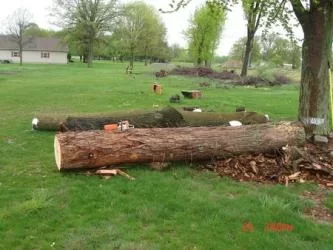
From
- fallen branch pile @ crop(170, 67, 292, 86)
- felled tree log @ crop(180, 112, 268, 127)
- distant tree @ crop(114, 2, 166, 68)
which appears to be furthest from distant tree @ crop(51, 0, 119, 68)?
felled tree log @ crop(180, 112, 268, 127)

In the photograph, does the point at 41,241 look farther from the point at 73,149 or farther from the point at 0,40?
the point at 0,40

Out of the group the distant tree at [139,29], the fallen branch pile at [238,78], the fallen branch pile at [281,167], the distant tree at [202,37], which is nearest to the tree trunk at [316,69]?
the fallen branch pile at [281,167]

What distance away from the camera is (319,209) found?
6.00 m

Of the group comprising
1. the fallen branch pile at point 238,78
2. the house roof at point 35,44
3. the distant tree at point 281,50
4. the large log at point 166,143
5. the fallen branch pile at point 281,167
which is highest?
the house roof at point 35,44

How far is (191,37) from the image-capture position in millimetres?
53281

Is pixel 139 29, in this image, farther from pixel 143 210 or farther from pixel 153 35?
pixel 143 210

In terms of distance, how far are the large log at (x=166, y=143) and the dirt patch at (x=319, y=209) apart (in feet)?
4.83

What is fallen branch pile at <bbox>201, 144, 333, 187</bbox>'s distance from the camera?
7.21m

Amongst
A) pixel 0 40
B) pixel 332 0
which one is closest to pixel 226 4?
pixel 332 0

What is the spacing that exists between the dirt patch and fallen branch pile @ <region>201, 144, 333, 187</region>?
49 centimetres

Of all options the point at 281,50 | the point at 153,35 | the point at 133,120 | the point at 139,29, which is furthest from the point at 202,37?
the point at 133,120

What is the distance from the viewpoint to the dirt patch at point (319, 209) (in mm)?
5703

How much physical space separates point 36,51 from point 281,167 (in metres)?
79.3

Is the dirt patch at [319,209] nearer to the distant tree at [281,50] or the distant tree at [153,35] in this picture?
the distant tree at [281,50]
